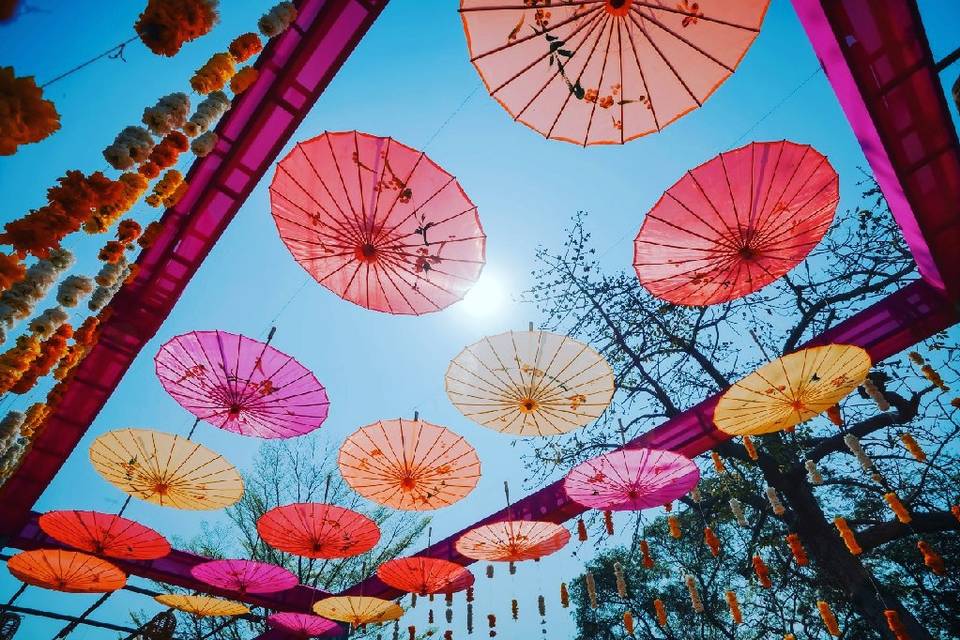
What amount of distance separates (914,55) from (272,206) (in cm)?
606

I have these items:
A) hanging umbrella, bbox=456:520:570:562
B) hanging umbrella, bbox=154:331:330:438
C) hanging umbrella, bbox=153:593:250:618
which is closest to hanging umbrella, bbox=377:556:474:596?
hanging umbrella, bbox=456:520:570:562

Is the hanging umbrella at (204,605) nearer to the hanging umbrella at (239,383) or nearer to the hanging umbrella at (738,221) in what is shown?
the hanging umbrella at (239,383)

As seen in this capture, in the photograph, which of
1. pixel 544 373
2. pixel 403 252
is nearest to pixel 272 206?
pixel 403 252

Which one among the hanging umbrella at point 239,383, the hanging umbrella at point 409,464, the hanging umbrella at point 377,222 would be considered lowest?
the hanging umbrella at point 409,464

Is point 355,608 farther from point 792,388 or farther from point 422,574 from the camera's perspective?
point 792,388

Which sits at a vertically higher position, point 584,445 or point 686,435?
point 584,445

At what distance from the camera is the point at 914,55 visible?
400 centimetres

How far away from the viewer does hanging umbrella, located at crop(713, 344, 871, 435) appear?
5.63m

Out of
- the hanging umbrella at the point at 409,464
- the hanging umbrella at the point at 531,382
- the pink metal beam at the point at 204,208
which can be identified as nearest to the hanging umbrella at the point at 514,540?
the hanging umbrella at the point at 409,464

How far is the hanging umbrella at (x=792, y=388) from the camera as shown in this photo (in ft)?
18.5

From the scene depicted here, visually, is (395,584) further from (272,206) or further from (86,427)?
(272,206)

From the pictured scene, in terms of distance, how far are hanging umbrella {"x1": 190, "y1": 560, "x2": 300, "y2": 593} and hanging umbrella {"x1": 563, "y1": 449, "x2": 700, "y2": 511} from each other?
5.72m

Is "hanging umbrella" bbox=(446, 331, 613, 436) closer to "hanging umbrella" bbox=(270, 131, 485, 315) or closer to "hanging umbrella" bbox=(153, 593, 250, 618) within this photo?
"hanging umbrella" bbox=(270, 131, 485, 315)

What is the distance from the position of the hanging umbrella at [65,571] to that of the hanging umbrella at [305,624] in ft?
10.1
